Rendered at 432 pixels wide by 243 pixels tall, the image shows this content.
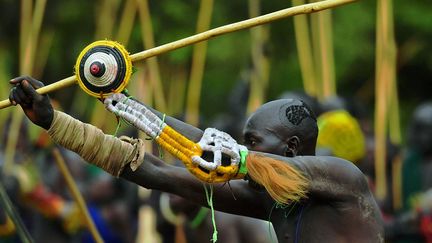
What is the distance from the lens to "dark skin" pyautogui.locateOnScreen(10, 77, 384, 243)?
19.6ft

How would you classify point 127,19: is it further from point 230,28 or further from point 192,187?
point 230,28

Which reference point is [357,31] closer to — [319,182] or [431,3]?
[431,3]

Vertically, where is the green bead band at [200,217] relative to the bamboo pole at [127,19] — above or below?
below

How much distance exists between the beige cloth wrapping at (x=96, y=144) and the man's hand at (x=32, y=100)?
51 millimetres

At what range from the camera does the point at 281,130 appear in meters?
6.30

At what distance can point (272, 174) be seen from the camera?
19.2 feet

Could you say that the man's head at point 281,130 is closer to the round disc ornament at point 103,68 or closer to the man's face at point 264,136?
the man's face at point 264,136

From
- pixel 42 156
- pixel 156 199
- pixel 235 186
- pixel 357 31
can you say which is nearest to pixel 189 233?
pixel 156 199

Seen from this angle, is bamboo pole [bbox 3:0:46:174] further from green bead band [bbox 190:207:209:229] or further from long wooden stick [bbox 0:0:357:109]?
long wooden stick [bbox 0:0:357:109]

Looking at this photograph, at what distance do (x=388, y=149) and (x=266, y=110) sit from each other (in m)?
6.48

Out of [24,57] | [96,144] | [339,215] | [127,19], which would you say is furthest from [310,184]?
[127,19]

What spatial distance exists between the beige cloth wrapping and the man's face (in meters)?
0.48

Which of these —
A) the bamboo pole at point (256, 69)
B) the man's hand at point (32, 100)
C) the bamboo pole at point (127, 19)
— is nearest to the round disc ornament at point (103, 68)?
the man's hand at point (32, 100)

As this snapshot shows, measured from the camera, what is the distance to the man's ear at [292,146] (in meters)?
6.31
